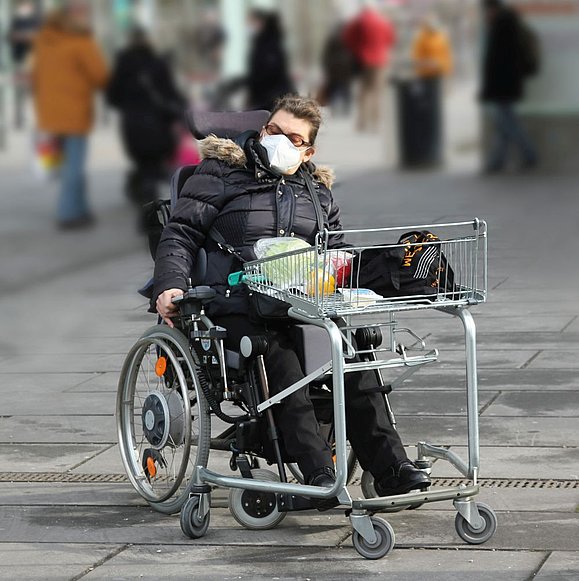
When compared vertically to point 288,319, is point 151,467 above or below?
below

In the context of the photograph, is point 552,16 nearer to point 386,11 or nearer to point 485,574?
point 386,11

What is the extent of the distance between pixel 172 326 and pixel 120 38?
5.48m

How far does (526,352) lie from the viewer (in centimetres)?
736

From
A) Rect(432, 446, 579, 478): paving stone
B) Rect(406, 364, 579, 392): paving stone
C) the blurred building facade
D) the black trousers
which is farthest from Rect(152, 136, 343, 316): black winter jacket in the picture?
the blurred building facade

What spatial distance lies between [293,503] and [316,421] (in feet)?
0.93

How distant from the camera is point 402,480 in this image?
15.1ft

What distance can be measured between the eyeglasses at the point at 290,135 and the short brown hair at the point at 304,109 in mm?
48

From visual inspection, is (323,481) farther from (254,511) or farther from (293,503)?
Answer: (254,511)

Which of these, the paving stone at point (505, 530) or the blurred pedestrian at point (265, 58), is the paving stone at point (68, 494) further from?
→ the blurred pedestrian at point (265, 58)

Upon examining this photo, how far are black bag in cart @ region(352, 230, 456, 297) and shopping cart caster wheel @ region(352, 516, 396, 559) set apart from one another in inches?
28.1

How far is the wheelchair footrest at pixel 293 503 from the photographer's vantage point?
4.57 m

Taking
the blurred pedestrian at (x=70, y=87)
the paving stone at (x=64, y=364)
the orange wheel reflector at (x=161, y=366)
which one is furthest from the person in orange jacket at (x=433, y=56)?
the orange wheel reflector at (x=161, y=366)

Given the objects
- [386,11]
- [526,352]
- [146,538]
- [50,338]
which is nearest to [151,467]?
[146,538]

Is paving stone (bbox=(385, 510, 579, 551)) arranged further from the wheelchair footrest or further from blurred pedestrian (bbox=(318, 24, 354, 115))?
blurred pedestrian (bbox=(318, 24, 354, 115))
